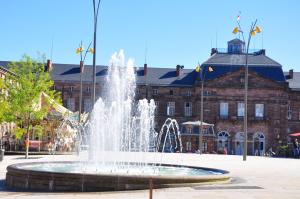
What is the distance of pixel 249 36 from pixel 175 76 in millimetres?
34343

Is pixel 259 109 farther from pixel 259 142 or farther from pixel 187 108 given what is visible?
pixel 187 108

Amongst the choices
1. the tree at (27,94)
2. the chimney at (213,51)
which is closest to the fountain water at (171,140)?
the chimney at (213,51)

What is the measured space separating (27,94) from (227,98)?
36189mm

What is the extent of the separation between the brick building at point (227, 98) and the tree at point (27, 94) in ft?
93.5

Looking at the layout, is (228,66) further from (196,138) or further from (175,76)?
A: (196,138)

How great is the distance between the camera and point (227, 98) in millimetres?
63531

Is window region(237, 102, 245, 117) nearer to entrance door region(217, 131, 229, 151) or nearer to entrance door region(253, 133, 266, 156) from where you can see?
entrance door region(217, 131, 229, 151)

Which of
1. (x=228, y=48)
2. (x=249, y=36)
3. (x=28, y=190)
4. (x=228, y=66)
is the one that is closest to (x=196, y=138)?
(x=228, y=66)

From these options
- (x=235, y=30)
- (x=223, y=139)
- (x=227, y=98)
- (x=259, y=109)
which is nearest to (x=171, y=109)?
(x=227, y=98)

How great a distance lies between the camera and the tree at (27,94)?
3244cm

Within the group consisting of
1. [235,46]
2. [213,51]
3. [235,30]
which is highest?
[235,46]

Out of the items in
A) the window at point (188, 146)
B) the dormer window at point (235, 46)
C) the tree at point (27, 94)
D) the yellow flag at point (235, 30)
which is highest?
the dormer window at point (235, 46)

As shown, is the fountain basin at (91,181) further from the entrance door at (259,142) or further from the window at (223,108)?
the window at (223,108)

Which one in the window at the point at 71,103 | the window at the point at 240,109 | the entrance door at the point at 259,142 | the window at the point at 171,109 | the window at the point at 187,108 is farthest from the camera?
the window at the point at 71,103
